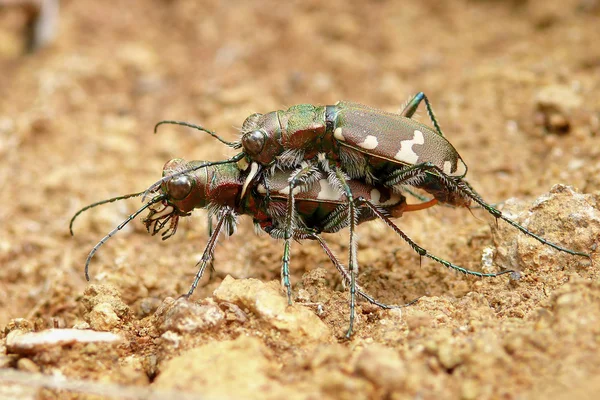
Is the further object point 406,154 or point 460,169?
point 460,169

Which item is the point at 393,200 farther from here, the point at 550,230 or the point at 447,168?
the point at 550,230

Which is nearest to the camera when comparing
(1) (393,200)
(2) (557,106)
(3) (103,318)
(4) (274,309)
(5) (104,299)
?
(4) (274,309)

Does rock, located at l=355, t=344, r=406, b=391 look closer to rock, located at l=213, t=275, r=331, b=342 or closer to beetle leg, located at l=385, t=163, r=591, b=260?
rock, located at l=213, t=275, r=331, b=342

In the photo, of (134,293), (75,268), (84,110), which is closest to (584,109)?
(134,293)

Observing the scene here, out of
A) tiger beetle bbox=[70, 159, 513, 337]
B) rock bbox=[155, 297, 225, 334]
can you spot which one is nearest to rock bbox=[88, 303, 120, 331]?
rock bbox=[155, 297, 225, 334]

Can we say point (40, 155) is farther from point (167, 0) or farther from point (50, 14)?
point (167, 0)

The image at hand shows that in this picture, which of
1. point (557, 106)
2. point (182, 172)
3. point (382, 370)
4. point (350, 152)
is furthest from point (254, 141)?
point (557, 106)

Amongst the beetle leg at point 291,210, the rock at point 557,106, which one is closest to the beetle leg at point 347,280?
the beetle leg at point 291,210
